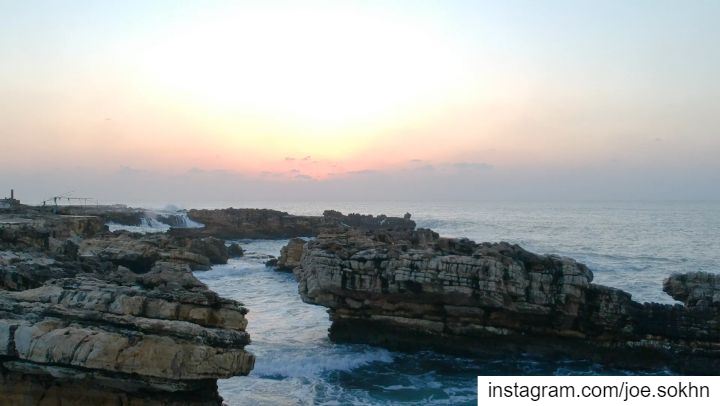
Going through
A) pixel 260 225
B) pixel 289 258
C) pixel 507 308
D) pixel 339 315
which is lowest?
pixel 339 315

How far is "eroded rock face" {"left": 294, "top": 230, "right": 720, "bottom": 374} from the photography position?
682 inches

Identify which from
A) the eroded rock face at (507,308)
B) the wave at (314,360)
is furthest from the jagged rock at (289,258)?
the wave at (314,360)

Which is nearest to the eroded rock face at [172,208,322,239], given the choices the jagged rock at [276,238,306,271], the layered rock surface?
the layered rock surface

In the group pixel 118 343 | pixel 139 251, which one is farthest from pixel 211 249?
pixel 118 343

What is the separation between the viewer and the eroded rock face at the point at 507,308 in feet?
56.8

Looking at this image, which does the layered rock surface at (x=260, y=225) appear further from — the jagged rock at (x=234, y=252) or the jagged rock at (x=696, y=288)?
the jagged rock at (x=696, y=288)

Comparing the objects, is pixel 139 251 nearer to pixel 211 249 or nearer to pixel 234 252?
pixel 211 249

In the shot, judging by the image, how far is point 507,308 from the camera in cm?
1772

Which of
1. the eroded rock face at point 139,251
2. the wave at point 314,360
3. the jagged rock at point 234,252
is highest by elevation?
the eroded rock face at point 139,251

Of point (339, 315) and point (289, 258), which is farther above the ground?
point (289, 258)

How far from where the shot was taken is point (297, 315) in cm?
2494

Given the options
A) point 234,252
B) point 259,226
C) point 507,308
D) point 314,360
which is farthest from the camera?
point 259,226

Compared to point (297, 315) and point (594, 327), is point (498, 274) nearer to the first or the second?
point (594, 327)

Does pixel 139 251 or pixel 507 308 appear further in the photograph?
pixel 139 251
